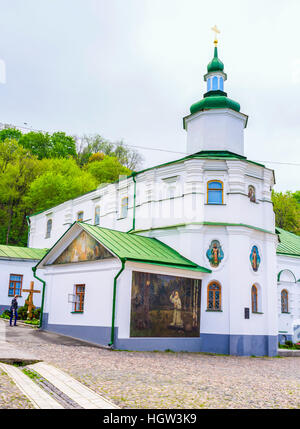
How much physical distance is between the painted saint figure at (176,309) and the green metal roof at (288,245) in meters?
10.9

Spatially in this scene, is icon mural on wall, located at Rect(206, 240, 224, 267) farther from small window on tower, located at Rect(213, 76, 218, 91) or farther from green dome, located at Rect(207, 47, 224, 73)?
green dome, located at Rect(207, 47, 224, 73)

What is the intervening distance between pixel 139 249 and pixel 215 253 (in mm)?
3501

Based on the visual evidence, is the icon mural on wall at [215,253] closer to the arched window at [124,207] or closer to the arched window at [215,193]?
the arched window at [215,193]

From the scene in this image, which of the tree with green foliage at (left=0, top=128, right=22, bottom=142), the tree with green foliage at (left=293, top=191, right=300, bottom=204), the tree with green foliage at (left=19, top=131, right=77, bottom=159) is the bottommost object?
the tree with green foliage at (left=293, top=191, right=300, bottom=204)

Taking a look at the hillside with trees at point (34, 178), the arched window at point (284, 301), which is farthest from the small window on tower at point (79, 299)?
the hillside with trees at point (34, 178)

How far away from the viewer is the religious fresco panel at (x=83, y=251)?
55.3 feet

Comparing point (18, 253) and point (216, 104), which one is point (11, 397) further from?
point (18, 253)

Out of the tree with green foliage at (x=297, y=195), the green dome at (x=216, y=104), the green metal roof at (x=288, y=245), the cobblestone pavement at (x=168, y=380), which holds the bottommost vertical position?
the cobblestone pavement at (x=168, y=380)

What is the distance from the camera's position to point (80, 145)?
5888 centimetres

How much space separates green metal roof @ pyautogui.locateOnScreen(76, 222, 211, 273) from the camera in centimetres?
1626

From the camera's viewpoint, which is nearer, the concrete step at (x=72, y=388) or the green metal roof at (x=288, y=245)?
the concrete step at (x=72, y=388)

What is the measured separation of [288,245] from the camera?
91.0 ft

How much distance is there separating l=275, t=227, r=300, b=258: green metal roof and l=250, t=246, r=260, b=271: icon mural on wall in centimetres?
683

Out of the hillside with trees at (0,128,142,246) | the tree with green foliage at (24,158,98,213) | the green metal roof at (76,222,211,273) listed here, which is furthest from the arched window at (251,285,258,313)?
the tree with green foliage at (24,158,98,213)
